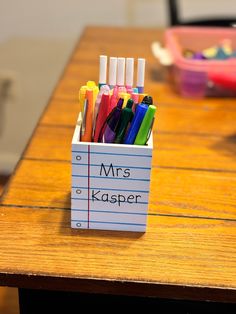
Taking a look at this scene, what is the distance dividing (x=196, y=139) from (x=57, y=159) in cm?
29

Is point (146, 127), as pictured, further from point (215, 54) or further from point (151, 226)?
point (215, 54)

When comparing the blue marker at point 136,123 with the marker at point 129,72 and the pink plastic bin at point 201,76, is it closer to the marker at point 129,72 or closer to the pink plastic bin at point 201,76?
the marker at point 129,72

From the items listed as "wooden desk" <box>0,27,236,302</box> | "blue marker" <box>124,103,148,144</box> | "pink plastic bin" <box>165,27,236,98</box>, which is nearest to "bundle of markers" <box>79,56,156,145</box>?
"blue marker" <box>124,103,148,144</box>

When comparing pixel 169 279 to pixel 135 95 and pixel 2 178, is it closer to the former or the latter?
pixel 135 95

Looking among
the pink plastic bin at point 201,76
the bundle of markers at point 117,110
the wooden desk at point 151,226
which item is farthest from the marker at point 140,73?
the pink plastic bin at point 201,76

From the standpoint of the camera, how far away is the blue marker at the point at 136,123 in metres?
0.69

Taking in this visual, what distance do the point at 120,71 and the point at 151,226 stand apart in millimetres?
231

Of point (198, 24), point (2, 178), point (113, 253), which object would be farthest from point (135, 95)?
point (2, 178)

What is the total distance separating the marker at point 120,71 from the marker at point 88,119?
0.05 metres

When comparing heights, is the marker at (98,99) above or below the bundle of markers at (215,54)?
above

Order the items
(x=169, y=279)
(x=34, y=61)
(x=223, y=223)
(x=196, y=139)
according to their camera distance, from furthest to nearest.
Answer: (x=34, y=61) < (x=196, y=139) < (x=223, y=223) < (x=169, y=279)

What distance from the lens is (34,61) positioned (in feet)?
7.58

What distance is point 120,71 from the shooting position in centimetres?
73

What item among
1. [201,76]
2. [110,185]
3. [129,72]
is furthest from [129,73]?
[201,76]
